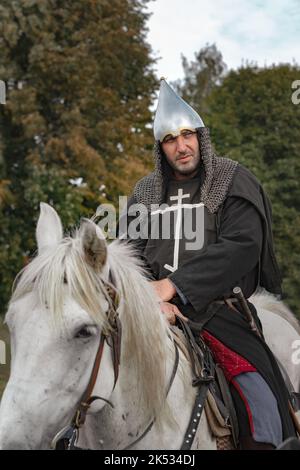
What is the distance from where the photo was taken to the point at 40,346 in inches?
119

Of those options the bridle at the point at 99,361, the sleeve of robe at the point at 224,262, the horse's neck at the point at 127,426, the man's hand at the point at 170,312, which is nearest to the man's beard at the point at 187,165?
the sleeve of robe at the point at 224,262

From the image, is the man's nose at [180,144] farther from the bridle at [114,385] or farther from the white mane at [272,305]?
the white mane at [272,305]

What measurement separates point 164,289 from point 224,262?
14.2 inches

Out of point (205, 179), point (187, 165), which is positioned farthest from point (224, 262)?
point (187, 165)

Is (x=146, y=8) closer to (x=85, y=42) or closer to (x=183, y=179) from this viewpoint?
(x=85, y=42)

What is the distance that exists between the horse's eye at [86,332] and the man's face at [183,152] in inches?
62.3

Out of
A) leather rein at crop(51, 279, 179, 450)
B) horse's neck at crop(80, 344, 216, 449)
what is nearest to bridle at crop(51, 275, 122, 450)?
leather rein at crop(51, 279, 179, 450)

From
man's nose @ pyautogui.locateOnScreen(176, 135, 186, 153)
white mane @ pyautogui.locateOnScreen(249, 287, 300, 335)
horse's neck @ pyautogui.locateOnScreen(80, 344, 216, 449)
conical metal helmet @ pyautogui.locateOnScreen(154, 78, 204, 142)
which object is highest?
conical metal helmet @ pyautogui.locateOnScreen(154, 78, 204, 142)

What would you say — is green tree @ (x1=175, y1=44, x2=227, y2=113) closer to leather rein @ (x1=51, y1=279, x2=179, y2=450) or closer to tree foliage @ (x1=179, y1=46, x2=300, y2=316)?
tree foliage @ (x1=179, y1=46, x2=300, y2=316)

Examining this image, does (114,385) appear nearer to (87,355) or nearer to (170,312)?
(87,355)

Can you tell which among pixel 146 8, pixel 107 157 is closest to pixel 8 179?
pixel 107 157

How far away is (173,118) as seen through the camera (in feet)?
14.8

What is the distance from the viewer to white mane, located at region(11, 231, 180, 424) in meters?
3.21

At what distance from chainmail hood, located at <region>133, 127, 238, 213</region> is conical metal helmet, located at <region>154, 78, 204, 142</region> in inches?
3.6
